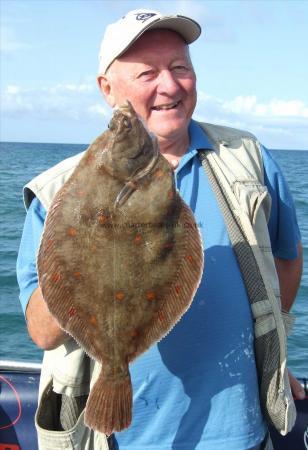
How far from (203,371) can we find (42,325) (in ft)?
2.46

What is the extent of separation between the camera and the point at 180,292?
2.39m

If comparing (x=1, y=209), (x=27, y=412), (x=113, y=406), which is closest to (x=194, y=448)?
(x=113, y=406)

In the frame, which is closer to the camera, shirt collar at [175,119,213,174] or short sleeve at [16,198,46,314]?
short sleeve at [16,198,46,314]

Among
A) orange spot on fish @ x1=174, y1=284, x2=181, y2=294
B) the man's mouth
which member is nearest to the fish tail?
orange spot on fish @ x1=174, y1=284, x2=181, y2=294

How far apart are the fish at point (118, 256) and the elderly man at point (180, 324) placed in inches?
12.3

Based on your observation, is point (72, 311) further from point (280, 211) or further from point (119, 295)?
point (280, 211)

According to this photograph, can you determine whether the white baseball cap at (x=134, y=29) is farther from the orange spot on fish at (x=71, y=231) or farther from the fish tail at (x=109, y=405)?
the fish tail at (x=109, y=405)

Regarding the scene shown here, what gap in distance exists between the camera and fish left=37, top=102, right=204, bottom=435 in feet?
7.50

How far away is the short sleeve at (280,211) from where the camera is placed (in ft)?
10.4

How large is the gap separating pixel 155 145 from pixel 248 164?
34.4 inches

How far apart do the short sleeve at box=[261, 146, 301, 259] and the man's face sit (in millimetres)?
545

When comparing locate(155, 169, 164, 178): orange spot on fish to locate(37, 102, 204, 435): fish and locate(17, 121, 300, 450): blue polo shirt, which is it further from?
locate(17, 121, 300, 450): blue polo shirt

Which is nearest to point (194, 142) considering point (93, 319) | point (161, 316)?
point (161, 316)

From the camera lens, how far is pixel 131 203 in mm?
2273
